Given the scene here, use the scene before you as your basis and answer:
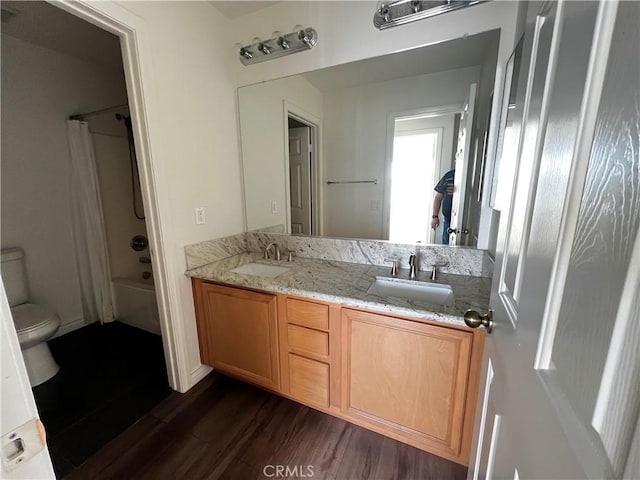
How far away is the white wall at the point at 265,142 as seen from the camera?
1.86m

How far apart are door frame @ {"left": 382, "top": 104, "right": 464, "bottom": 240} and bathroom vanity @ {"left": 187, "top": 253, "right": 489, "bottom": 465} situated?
34 centimetres

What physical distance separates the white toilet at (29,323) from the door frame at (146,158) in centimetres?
84

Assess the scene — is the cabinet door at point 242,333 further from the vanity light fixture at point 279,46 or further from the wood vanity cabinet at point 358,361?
the vanity light fixture at point 279,46

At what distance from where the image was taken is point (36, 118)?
2109 mm

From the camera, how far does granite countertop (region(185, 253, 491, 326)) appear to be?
112 cm

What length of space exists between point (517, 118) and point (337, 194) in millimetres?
1184

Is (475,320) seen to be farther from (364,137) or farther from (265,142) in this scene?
(265,142)

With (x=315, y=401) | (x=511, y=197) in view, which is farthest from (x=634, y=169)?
(x=315, y=401)

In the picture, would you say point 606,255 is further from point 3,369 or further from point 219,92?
point 219,92

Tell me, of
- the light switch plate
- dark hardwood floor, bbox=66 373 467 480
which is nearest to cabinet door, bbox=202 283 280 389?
dark hardwood floor, bbox=66 373 467 480

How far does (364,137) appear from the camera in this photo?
1685 millimetres

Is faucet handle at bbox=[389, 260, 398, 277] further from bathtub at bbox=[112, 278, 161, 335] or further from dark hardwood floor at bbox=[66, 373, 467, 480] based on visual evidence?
bathtub at bbox=[112, 278, 161, 335]

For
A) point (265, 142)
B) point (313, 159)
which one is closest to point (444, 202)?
point (313, 159)

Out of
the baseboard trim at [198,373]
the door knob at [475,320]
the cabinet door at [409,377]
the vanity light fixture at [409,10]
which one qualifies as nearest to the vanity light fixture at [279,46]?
the vanity light fixture at [409,10]
